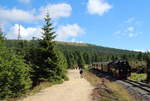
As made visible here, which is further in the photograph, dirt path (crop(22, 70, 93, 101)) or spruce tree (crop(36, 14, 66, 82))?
spruce tree (crop(36, 14, 66, 82))

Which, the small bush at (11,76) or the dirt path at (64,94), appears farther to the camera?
the small bush at (11,76)

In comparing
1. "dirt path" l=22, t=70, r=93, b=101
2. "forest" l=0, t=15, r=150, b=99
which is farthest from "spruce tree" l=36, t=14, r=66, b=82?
"dirt path" l=22, t=70, r=93, b=101

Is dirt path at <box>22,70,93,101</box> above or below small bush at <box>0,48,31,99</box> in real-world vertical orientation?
below

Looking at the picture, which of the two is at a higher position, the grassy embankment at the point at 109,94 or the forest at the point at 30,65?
the forest at the point at 30,65

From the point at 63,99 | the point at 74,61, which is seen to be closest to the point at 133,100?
the point at 63,99

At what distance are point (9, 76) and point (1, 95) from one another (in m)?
1.70

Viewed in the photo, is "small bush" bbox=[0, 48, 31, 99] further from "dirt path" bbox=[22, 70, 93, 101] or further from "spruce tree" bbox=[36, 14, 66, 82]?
"spruce tree" bbox=[36, 14, 66, 82]

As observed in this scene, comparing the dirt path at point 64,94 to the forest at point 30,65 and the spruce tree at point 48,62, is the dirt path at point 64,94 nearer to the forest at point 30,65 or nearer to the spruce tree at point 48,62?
the forest at point 30,65

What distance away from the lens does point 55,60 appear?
1356 inches

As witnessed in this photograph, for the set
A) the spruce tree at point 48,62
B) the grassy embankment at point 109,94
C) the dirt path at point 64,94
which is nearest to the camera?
the dirt path at point 64,94

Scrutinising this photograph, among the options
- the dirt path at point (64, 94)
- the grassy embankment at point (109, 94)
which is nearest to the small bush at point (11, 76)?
the dirt path at point (64, 94)

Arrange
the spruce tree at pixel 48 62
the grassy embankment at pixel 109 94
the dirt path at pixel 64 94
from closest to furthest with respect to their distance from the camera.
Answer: the dirt path at pixel 64 94, the grassy embankment at pixel 109 94, the spruce tree at pixel 48 62

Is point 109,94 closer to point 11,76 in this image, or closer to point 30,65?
point 11,76

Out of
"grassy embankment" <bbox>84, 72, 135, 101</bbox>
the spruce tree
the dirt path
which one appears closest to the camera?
the dirt path
